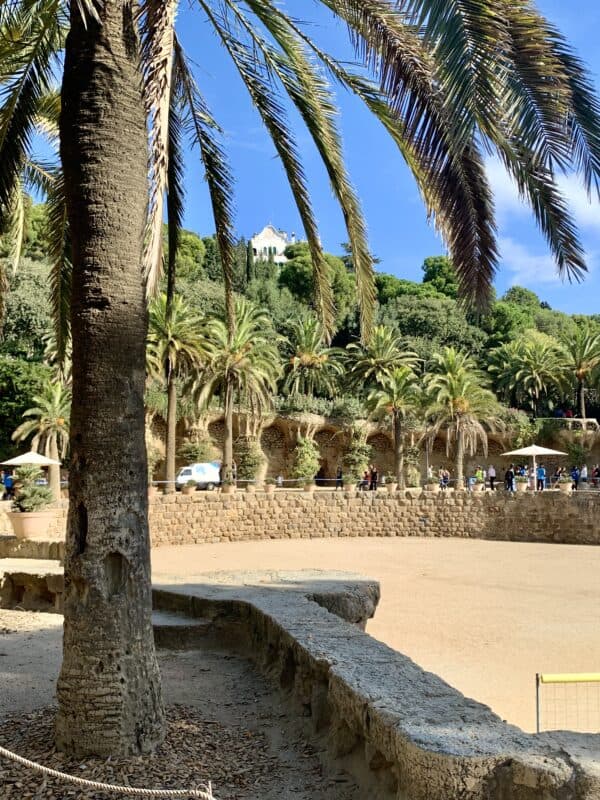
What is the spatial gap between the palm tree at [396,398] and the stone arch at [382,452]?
659 cm

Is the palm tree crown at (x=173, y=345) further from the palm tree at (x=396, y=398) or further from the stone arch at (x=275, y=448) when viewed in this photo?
the stone arch at (x=275, y=448)

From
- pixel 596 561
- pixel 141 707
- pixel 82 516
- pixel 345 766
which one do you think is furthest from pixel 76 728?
pixel 596 561

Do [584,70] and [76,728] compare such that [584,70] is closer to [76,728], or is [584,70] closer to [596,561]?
[76,728]

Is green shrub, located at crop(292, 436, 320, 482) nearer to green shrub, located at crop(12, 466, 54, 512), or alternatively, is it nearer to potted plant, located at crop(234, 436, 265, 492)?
potted plant, located at crop(234, 436, 265, 492)

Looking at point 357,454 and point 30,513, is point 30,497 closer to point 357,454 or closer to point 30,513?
point 30,513

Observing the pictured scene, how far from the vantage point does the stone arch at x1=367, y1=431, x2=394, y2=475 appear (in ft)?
156

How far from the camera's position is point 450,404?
38.4m

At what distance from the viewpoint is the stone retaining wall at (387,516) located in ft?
82.3

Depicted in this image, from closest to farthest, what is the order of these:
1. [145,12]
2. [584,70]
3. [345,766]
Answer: [345,766] → [584,70] → [145,12]

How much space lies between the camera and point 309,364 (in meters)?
45.9

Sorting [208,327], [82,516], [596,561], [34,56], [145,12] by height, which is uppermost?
[208,327]

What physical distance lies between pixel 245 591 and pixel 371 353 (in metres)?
35.0

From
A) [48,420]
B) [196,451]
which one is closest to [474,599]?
[48,420]

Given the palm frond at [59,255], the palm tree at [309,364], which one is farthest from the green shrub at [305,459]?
the palm frond at [59,255]
